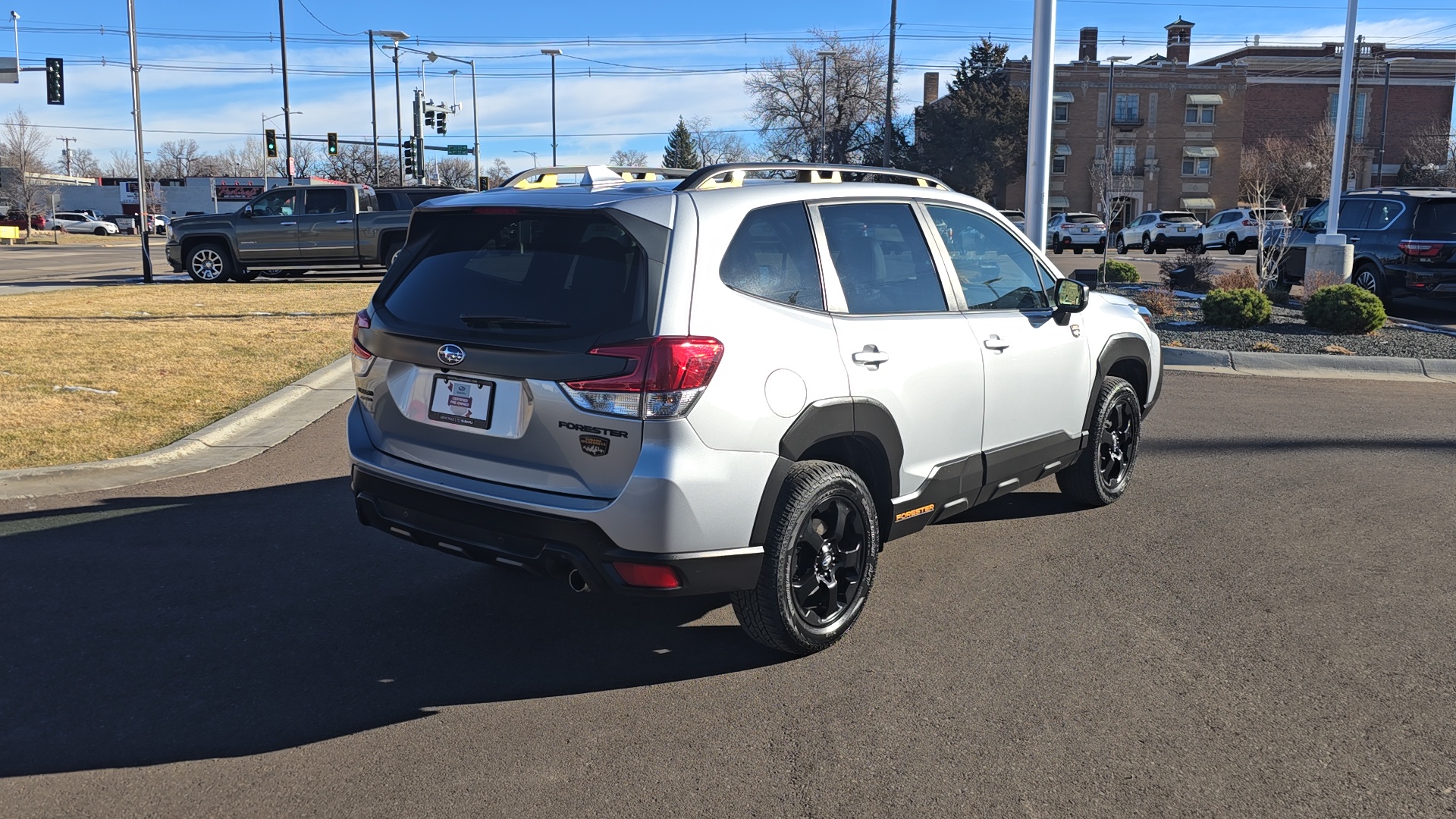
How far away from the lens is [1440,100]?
76.8 meters

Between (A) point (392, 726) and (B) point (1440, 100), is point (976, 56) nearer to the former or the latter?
(B) point (1440, 100)

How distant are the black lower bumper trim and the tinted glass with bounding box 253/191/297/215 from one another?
21427 millimetres

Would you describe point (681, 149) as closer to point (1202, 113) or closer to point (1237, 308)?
point (1202, 113)

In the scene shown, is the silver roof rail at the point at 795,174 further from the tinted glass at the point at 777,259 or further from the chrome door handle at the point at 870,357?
the chrome door handle at the point at 870,357

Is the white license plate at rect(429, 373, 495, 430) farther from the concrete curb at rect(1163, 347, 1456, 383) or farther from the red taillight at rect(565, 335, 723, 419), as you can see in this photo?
the concrete curb at rect(1163, 347, 1456, 383)

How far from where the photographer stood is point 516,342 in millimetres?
3855

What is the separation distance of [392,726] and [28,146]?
298 ft

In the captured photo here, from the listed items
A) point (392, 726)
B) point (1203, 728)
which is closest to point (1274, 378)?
point (1203, 728)

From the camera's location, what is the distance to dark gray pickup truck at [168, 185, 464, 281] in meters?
23.4

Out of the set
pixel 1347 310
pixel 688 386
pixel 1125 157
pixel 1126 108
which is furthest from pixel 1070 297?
pixel 1126 108

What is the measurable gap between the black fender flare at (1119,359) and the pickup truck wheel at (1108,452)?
0.07 m

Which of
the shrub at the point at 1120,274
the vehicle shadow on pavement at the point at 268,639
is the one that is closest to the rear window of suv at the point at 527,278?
the vehicle shadow on pavement at the point at 268,639

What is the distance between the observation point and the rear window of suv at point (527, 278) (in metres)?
3.77

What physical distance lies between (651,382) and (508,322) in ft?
2.15
